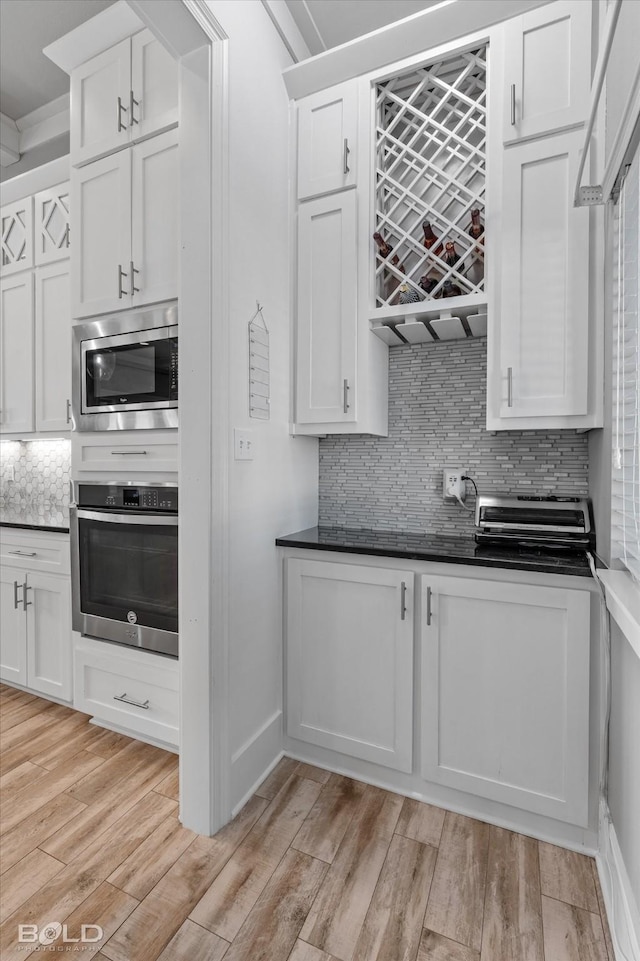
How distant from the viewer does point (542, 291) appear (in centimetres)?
159

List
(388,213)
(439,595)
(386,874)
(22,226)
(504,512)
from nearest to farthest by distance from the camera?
(386,874), (439,595), (504,512), (388,213), (22,226)

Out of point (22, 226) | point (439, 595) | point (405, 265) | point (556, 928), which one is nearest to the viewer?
point (556, 928)

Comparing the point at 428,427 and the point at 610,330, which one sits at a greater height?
the point at 610,330

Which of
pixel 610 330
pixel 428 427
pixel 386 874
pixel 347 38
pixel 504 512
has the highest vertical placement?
pixel 347 38

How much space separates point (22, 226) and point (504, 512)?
2.86 metres

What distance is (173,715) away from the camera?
1.92 meters

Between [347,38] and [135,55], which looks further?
[347,38]

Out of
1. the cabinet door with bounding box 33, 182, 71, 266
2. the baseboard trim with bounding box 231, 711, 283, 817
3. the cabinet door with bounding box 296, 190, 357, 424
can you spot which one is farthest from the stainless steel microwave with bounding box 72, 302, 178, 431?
the baseboard trim with bounding box 231, 711, 283, 817

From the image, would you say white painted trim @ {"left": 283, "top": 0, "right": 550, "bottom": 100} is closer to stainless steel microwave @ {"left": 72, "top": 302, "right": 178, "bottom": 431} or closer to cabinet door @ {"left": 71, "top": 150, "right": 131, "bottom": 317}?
cabinet door @ {"left": 71, "top": 150, "right": 131, "bottom": 317}

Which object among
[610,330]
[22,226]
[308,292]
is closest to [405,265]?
[308,292]

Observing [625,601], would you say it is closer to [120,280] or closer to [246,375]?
[246,375]

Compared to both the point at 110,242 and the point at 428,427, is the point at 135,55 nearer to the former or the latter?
the point at 110,242

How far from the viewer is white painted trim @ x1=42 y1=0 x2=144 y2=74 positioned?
1875mm

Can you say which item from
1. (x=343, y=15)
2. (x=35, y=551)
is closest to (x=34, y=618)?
(x=35, y=551)
